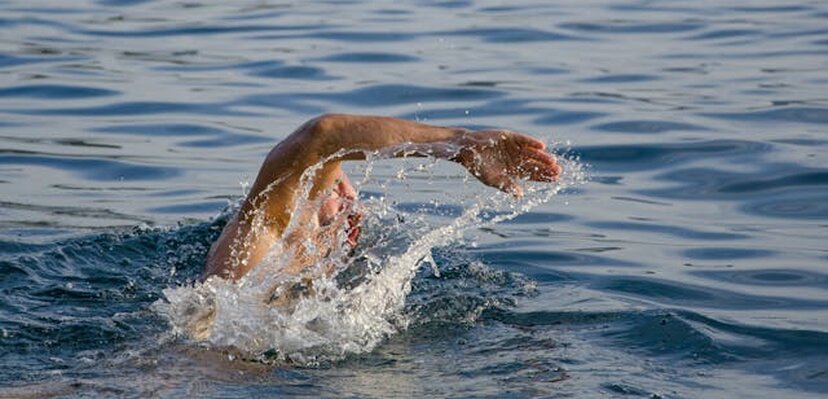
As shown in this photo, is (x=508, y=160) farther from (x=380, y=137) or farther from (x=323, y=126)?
(x=323, y=126)

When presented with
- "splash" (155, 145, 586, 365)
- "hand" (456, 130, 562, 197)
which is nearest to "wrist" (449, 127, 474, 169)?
"hand" (456, 130, 562, 197)

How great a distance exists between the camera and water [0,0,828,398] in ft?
20.3

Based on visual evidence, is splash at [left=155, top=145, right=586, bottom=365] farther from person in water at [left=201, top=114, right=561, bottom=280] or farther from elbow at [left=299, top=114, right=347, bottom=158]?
elbow at [left=299, top=114, right=347, bottom=158]

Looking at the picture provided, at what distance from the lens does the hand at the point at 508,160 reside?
20.1 feet

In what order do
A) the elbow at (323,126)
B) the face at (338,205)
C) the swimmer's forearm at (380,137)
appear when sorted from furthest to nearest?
the face at (338,205), the elbow at (323,126), the swimmer's forearm at (380,137)

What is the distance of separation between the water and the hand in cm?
68

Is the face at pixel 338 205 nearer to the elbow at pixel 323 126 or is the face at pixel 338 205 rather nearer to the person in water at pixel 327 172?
the person in water at pixel 327 172

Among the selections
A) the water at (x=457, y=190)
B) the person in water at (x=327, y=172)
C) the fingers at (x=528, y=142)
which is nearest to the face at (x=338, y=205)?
the person in water at (x=327, y=172)

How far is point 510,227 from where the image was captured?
29.0ft

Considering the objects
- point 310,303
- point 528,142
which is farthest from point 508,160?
point 310,303

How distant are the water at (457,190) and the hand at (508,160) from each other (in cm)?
68

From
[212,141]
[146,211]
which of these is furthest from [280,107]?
[146,211]

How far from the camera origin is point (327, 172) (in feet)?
22.1

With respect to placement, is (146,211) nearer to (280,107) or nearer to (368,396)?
(280,107)
